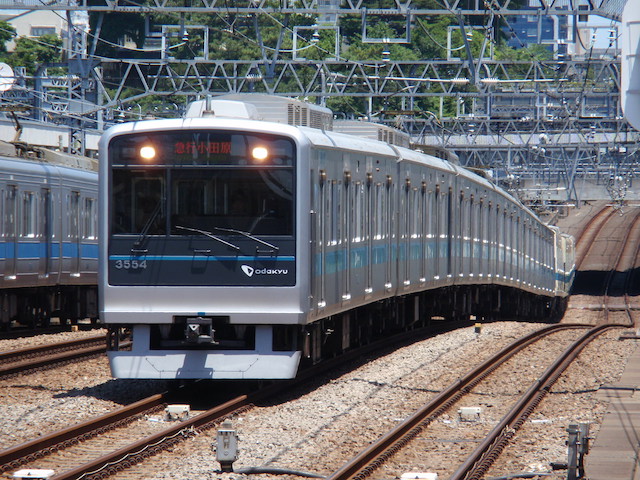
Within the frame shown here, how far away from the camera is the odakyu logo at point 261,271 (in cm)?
1171

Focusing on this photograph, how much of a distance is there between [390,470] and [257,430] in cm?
174

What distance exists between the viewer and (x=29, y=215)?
19.9 metres

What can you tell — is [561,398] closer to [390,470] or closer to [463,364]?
[463,364]

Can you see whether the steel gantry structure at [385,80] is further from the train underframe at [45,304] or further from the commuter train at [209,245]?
the commuter train at [209,245]

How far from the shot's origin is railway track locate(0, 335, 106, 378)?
14344mm

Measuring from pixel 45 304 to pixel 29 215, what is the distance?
2.38 metres

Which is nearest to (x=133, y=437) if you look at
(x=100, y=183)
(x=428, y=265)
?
(x=100, y=183)

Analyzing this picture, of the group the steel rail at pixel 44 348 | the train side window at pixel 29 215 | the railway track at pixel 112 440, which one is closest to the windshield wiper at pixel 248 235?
the railway track at pixel 112 440

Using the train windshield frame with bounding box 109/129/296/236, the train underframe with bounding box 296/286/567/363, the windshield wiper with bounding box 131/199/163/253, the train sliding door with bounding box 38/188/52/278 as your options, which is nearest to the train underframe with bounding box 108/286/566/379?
the train underframe with bounding box 296/286/567/363

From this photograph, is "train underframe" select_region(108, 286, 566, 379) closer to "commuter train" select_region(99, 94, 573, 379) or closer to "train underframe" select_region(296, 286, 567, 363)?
"commuter train" select_region(99, 94, 573, 379)

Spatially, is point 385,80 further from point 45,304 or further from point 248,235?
point 248,235

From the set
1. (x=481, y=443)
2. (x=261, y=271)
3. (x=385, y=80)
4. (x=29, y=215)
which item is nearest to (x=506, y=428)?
(x=481, y=443)

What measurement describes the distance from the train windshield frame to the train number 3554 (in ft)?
0.84

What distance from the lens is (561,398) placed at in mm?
12820
